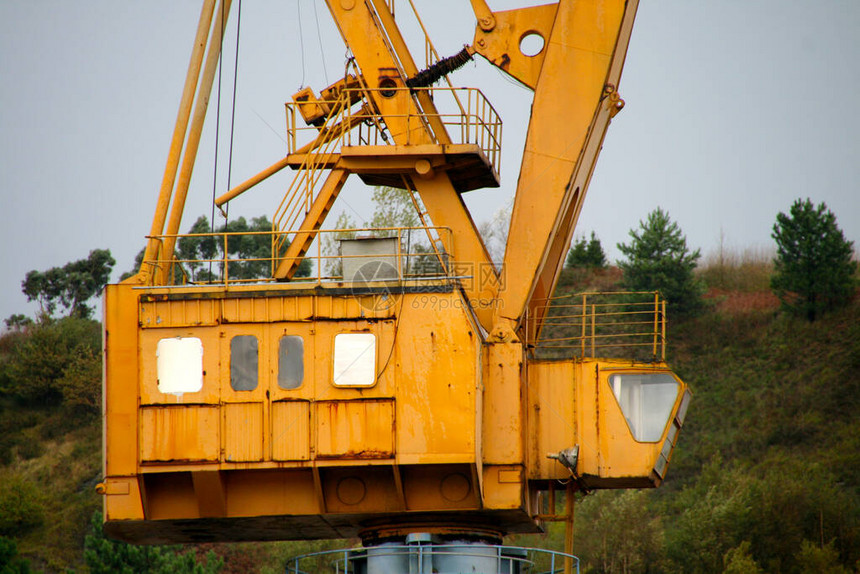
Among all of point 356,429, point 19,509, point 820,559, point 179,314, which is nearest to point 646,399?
point 356,429

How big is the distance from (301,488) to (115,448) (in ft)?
9.88

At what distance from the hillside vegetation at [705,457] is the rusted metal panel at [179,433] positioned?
811 inches

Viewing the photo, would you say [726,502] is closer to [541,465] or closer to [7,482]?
[541,465]

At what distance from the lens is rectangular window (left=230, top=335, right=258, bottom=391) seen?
56.1 ft

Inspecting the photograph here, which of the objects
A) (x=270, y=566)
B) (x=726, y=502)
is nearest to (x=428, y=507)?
(x=726, y=502)

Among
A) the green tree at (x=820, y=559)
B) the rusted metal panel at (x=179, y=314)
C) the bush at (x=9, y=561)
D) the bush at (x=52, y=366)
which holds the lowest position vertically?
the green tree at (x=820, y=559)

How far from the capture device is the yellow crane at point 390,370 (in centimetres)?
1681

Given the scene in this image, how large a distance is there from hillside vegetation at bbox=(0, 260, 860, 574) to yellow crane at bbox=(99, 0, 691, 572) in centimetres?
2053

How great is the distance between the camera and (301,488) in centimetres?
1733

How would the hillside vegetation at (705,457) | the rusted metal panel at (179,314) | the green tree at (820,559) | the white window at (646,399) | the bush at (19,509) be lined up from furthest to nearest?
the bush at (19,509) → the hillside vegetation at (705,457) → the green tree at (820,559) → the white window at (646,399) → the rusted metal panel at (179,314)

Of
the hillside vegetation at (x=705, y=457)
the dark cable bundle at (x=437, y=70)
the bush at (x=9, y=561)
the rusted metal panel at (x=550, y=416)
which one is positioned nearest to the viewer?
the rusted metal panel at (x=550, y=416)

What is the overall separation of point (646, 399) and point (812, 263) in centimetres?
4927

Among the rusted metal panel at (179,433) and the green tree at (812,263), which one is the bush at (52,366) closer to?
the green tree at (812,263)

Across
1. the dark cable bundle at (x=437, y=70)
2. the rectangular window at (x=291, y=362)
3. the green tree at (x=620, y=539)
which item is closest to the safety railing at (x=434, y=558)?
the rectangular window at (x=291, y=362)
